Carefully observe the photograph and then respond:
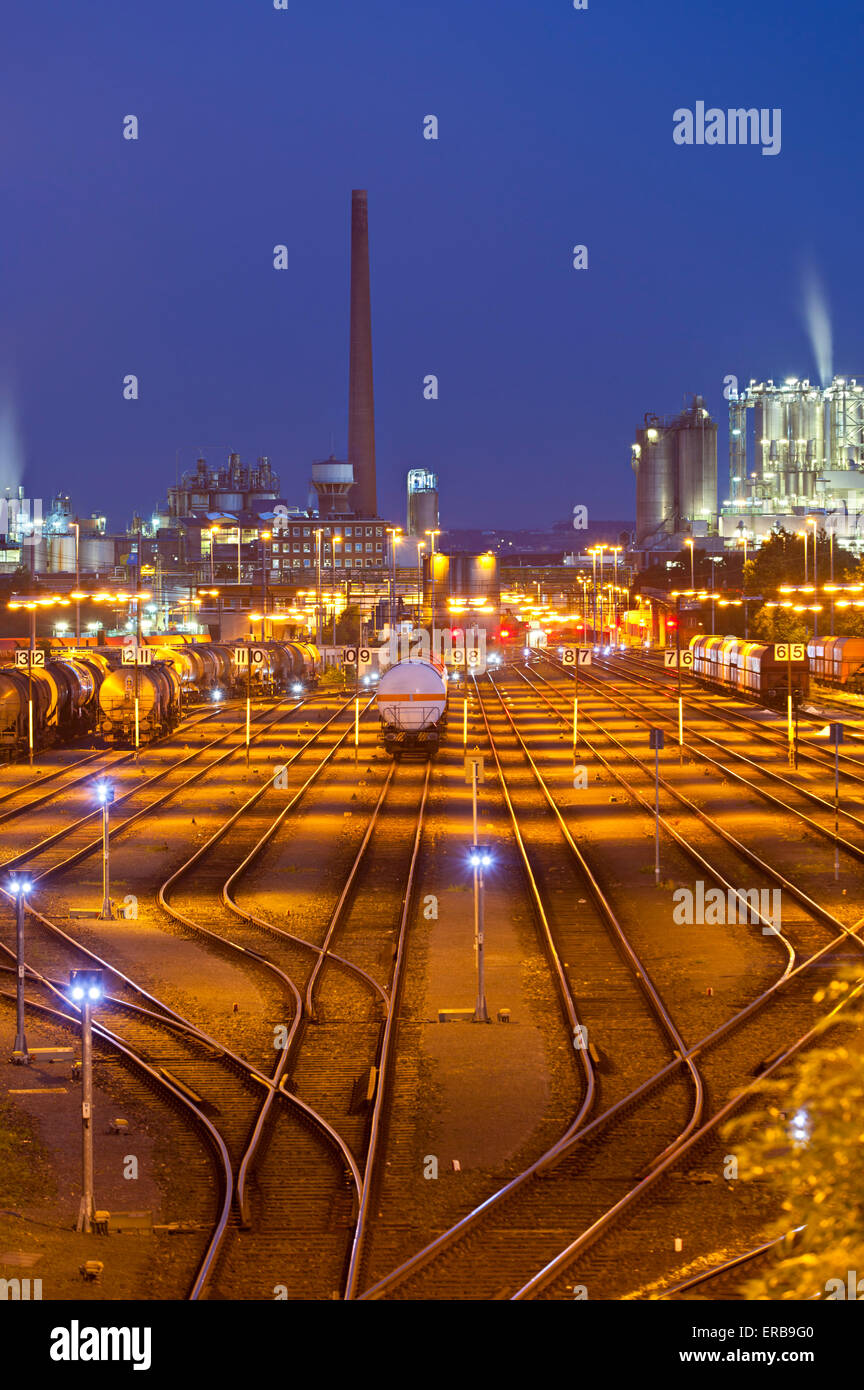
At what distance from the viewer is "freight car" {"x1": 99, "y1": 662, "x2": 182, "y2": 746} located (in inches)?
1969

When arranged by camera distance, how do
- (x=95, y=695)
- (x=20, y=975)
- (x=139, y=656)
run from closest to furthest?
1. (x=20, y=975)
2. (x=139, y=656)
3. (x=95, y=695)

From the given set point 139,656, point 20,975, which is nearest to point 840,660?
point 139,656

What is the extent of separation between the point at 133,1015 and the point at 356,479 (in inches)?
7113

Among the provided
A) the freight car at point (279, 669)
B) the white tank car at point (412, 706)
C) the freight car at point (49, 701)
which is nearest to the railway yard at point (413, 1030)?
the white tank car at point (412, 706)

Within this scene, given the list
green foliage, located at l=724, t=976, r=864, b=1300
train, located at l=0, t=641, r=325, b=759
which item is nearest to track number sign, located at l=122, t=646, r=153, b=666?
train, located at l=0, t=641, r=325, b=759

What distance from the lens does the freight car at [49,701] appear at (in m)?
44.0

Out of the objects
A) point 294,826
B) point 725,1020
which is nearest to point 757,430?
point 294,826

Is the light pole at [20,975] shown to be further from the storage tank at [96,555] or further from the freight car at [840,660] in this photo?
the storage tank at [96,555]

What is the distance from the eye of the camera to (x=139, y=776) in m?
41.1

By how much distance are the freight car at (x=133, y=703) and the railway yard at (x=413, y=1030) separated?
518 inches

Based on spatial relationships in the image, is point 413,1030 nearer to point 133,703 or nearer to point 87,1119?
point 87,1119

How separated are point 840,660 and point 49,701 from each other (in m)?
37.9
